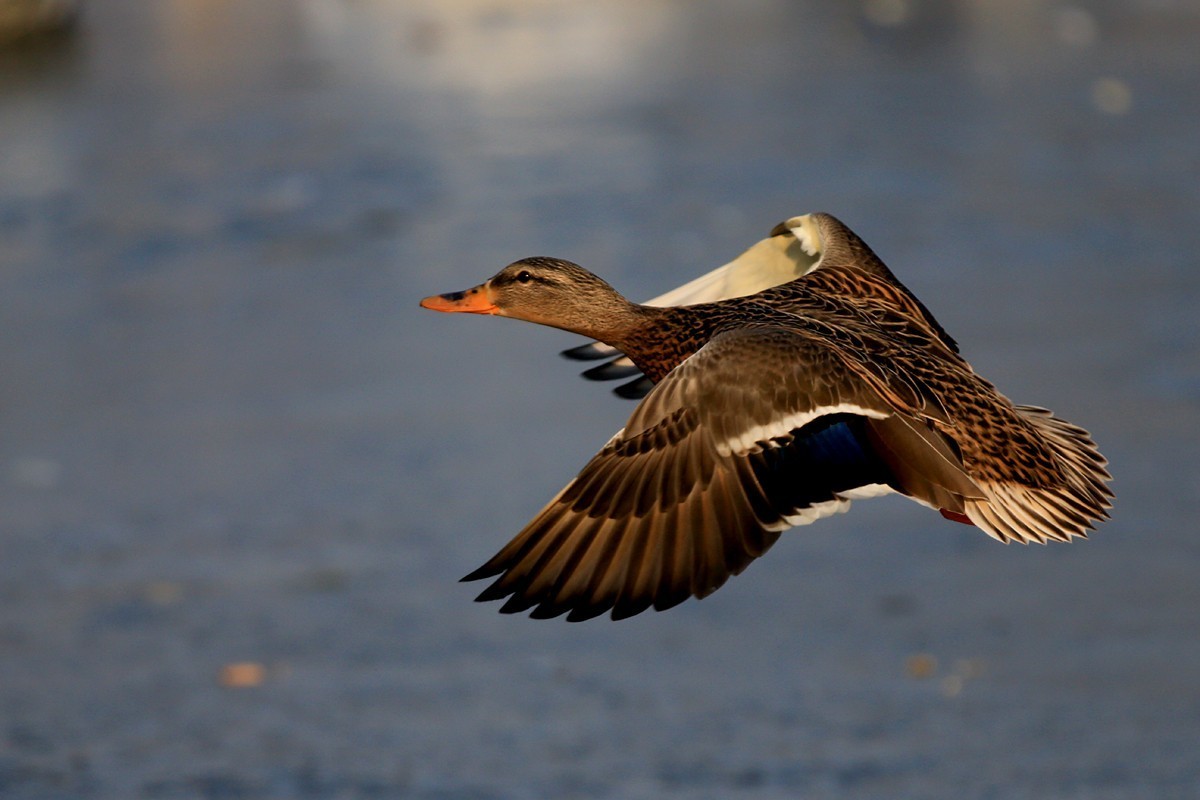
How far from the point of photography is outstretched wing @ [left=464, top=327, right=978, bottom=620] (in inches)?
159

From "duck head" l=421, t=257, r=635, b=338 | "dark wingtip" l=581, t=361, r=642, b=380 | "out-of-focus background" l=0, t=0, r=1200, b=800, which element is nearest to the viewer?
"duck head" l=421, t=257, r=635, b=338

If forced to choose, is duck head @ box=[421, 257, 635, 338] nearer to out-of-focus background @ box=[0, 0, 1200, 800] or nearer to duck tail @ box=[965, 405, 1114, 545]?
duck tail @ box=[965, 405, 1114, 545]

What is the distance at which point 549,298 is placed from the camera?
195 inches

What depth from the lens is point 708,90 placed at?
45.8ft

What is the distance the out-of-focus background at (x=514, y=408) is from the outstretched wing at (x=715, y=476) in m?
2.44

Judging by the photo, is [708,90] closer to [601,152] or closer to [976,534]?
[601,152]

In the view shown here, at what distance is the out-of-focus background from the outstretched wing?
2437mm

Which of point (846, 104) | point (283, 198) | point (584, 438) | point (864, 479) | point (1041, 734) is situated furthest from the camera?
point (846, 104)

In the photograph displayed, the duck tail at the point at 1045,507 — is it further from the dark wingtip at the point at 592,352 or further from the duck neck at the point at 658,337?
the dark wingtip at the point at 592,352

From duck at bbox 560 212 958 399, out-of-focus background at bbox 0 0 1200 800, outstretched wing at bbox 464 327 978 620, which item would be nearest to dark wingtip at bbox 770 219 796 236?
duck at bbox 560 212 958 399

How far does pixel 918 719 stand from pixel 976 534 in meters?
1.33

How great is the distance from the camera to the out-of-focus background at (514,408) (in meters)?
6.68

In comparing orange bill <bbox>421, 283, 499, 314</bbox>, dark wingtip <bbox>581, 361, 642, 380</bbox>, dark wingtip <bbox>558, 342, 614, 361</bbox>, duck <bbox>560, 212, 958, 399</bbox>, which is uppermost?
duck <bbox>560, 212, 958, 399</bbox>

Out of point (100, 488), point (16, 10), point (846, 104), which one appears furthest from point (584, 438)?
point (16, 10)
